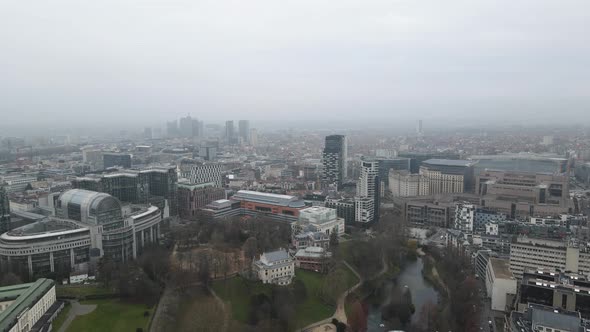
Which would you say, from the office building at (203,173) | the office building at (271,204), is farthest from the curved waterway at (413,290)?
the office building at (203,173)

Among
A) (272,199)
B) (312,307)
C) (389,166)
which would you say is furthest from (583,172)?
(312,307)

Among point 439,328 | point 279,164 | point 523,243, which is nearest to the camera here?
point 439,328

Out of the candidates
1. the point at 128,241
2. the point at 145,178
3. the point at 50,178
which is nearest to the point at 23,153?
the point at 50,178

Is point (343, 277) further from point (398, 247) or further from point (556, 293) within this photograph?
point (556, 293)

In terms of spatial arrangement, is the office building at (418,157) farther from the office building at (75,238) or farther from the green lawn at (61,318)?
the green lawn at (61,318)

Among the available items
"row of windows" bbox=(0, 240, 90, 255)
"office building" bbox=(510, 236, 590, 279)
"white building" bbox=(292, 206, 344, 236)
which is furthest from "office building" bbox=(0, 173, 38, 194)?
"office building" bbox=(510, 236, 590, 279)

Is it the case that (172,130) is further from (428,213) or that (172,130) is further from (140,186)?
(428,213)
